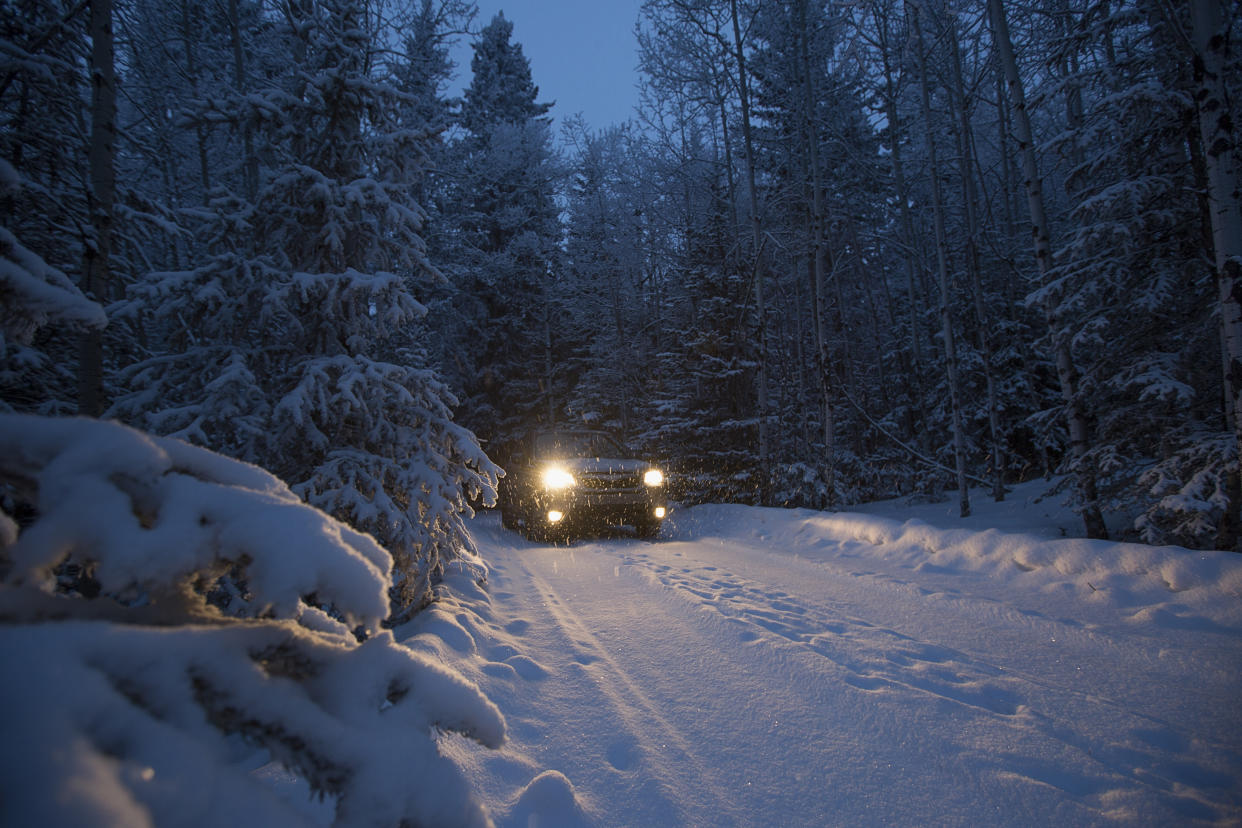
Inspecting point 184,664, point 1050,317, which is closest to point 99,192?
point 184,664

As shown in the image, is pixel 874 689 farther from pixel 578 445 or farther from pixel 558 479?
pixel 578 445

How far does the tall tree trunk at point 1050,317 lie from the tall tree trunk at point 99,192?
987 cm

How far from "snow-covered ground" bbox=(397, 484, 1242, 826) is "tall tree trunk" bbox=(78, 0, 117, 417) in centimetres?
340

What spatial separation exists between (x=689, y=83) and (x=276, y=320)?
12636mm

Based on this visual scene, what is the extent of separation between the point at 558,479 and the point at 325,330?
447cm

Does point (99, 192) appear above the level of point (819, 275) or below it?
below

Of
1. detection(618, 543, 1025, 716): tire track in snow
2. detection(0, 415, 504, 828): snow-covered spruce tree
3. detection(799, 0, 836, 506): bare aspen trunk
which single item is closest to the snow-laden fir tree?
detection(0, 415, 504, 828): snow-covered spruce tree

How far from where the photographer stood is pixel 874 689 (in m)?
3.12

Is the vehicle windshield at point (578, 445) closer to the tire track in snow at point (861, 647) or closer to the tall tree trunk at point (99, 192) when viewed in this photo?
the tire track in snow at point (861, 647)

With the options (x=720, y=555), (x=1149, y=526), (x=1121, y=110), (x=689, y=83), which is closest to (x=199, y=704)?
(x=720, y=555)

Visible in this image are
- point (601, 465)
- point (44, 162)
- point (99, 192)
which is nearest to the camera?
point (99, 192)

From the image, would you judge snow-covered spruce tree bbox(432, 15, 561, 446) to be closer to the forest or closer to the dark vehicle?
the forest

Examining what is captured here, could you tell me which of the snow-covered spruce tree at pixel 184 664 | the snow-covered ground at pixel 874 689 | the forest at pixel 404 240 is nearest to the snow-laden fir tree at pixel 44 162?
the forest at pixel 404 240

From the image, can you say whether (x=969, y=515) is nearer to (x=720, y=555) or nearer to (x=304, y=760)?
(x=720, y=555)
